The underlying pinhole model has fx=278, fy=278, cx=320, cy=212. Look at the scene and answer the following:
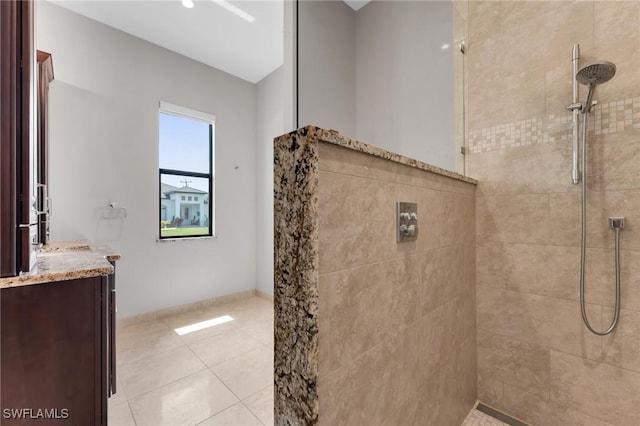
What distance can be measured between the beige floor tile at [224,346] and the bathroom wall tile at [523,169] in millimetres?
2246

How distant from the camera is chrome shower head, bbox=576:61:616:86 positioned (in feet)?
3.57

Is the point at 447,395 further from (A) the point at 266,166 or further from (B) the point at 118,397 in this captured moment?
(A) the point at 266,166

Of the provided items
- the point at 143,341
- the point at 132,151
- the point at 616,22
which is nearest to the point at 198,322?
the point at 143,341

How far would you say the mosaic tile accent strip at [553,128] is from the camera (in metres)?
1.24

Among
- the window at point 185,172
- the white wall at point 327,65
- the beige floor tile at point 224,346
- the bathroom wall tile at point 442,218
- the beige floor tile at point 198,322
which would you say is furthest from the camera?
the window at point 185,172

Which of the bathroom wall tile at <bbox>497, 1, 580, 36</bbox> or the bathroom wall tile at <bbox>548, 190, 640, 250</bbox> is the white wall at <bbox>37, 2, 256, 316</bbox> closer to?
A: the bathroom wall tile at <bbox>497, 1, 580, 36</bbox>

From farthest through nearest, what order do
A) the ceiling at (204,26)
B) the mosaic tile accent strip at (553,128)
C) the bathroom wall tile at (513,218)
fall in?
the ceiling at (204,26)
the bathroom wall tile at (513,218)
the mosaic tile accent strip at (553,128)

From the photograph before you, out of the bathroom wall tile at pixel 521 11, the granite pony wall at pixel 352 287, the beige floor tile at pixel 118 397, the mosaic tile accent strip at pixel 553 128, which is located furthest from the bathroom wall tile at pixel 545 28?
the beige floor tile at pixel 118 397

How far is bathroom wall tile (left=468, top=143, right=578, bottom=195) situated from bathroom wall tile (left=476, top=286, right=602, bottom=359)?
58cm

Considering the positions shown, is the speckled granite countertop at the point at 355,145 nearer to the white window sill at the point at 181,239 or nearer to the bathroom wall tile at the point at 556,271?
the bathroom wall tile at the point at 556,271

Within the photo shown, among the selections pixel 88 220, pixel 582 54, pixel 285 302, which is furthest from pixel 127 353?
pixel 582 54

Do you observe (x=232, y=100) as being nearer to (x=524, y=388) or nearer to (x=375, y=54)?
(x=375, y=54)

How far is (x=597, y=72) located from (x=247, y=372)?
2.60 meters

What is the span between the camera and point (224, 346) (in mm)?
2500
